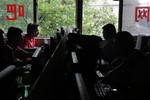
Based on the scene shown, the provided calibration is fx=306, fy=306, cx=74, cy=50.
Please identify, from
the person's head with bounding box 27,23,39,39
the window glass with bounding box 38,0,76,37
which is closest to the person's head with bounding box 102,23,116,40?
the person's head with bounding box 27,23,39,39

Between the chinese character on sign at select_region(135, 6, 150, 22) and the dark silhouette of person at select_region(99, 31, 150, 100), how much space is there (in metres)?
4.65

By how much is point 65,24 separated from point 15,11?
1.25 meters

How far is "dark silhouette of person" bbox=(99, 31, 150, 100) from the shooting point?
2701mm

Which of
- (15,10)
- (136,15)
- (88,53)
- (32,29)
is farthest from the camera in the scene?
(136,15)

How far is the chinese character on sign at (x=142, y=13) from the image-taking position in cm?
756

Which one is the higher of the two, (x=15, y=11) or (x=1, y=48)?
(x=15, y=11)

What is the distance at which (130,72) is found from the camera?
2.95m

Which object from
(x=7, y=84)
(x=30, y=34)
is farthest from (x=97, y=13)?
(x=7, y=84)

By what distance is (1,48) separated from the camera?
333 centimetres

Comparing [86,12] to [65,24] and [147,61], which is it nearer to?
[65,24]

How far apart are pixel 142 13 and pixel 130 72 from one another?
16.1 ft

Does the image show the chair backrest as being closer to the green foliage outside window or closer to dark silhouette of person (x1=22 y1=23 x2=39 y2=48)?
dark silhouette of person (x1=22 y1=23 x2=39 y2=48)

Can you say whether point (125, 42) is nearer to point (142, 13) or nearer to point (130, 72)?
point (130, 72)

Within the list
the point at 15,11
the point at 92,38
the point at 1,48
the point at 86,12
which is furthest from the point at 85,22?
the point at 92,38
